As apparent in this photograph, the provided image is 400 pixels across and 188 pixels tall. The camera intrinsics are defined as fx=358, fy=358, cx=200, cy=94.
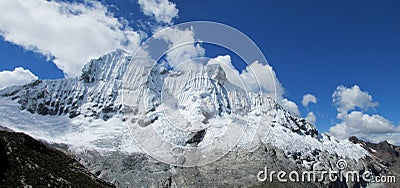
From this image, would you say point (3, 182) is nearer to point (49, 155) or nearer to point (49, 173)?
point (49, 173)

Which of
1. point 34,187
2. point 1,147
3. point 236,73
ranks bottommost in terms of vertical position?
point 34,187

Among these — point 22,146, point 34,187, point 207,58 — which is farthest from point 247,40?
point 22,146

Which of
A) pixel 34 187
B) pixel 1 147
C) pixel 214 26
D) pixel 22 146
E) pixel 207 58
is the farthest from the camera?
pixel 22 146

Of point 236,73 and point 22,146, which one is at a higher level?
point 236,73

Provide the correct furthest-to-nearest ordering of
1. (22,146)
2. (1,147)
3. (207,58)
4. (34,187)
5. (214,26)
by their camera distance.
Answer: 1. (22,146)
2. (1,147)
3. (34,187)
4. (207,58)
5. (214,26)

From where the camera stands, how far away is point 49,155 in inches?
3054

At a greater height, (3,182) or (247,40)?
(247,40)

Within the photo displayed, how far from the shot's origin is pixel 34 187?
56812 millimetres

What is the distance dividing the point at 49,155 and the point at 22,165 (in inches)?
608

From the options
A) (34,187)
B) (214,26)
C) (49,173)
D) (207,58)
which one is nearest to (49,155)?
(49,173)

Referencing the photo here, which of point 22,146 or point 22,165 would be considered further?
point 22,146

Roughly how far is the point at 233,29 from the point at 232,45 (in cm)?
214

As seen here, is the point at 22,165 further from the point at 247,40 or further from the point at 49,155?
the point at 247,40

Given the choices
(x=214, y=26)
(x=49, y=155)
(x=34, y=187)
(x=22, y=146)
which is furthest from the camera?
(x=49, y=155)
